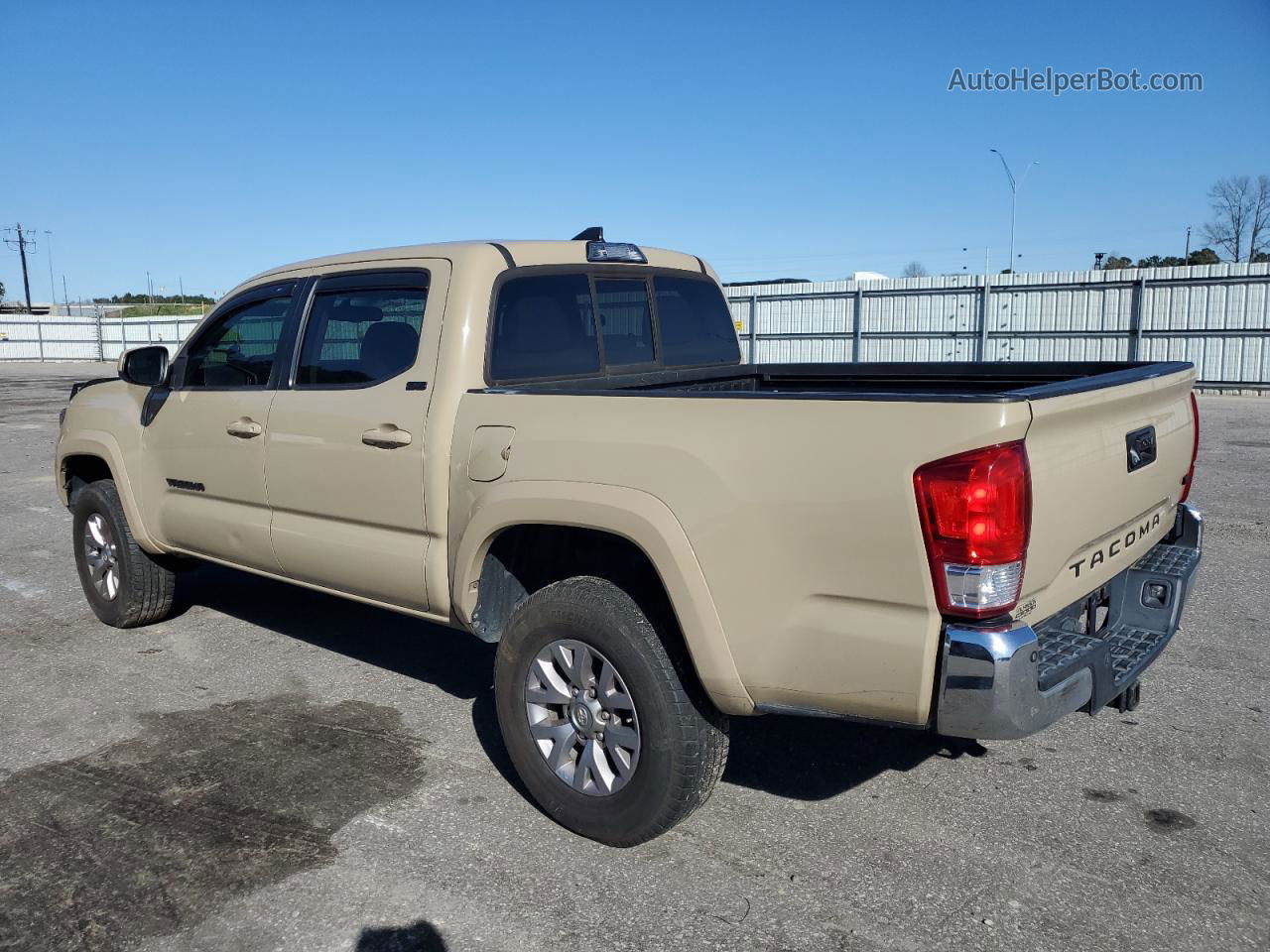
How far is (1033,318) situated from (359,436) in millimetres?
20986

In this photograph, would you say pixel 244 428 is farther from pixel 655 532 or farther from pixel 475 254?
pixel 655 532

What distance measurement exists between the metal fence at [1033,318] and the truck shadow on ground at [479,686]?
1443cm

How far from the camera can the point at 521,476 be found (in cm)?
334

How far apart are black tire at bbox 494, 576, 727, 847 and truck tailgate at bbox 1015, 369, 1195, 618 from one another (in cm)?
101

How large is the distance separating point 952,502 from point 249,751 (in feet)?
9.47

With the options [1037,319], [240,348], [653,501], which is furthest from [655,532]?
[1037,319]

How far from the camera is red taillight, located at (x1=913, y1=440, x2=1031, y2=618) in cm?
248

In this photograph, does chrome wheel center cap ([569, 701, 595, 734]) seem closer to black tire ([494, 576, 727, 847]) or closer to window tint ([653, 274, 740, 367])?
black tire ([494, 576, 727, 847])

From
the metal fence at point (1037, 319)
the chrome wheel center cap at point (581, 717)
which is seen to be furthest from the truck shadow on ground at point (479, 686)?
the metal fence at point (1037, 319)

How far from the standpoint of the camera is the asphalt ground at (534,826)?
284 centimetres

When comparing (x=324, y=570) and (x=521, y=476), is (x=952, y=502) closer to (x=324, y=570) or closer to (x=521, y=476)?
(x=521, y=476)

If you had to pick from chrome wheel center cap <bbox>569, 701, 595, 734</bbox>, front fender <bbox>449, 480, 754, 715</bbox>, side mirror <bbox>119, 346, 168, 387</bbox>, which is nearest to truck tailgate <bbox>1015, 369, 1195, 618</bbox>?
front fender <bbox>449, 480, 754, 715</bbox>

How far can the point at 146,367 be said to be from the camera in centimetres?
493

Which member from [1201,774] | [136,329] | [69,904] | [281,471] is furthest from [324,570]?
[136,329]
